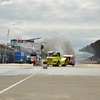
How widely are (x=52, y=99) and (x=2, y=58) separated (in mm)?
81006

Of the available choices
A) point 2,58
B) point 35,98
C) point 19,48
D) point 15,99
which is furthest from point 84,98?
point 19,48

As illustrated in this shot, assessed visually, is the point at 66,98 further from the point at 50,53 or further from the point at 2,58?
the point at 2,58

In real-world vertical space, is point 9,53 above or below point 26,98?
above

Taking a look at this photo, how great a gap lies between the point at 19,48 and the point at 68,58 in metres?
58.2

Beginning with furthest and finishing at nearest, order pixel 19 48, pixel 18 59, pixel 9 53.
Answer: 1. pixel 19 48
2. pixel 9 53
3. pixel 18 59

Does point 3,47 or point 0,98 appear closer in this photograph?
point 0,98

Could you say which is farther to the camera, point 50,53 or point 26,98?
point 50,53

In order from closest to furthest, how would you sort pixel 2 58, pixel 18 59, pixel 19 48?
pixel 18 59
pixel 2 58
pixel 19 48

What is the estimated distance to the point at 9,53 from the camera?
96375 millimetres

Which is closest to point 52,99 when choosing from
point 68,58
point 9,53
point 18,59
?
point 68,58

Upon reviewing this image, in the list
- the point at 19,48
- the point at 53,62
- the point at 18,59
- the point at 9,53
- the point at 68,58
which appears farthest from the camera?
the point at 19,48

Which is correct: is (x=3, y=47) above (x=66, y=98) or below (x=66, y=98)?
above

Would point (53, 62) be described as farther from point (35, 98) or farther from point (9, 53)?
point (9, 53)

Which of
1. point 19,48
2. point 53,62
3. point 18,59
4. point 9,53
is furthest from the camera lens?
point 19,48
